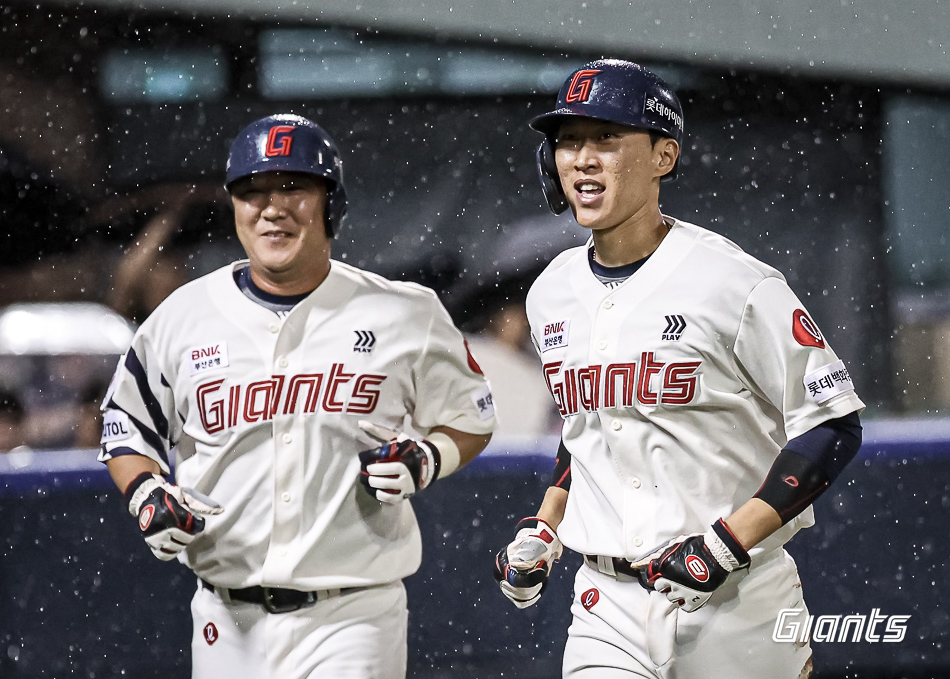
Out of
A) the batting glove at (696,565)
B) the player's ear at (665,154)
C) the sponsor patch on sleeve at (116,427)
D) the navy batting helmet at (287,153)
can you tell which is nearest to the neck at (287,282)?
the navy batting helmet at (287,153)

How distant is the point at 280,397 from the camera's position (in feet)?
7.82

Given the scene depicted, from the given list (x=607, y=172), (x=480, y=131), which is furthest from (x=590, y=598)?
(x=480, y=131)

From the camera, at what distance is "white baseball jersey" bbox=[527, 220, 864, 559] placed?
6.58 feet

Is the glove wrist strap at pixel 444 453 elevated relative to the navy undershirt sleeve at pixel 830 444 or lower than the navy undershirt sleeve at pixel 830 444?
lower

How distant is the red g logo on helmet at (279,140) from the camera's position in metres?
2.38

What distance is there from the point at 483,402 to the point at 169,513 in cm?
74

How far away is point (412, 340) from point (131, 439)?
0.65 m

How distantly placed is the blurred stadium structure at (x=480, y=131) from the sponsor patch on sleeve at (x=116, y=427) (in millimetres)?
3198

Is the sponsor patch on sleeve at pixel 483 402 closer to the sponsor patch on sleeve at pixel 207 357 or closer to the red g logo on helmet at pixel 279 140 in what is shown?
the sponsor patch on sleeve at pixel 207 357

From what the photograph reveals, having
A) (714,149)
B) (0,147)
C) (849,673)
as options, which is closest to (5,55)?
(0,147)

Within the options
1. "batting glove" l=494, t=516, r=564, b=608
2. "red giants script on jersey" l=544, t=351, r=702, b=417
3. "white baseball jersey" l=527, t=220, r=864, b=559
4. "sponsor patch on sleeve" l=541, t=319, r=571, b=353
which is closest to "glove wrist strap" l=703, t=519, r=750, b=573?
"white baseball jersey" l=527, t=220, r=864, b=559

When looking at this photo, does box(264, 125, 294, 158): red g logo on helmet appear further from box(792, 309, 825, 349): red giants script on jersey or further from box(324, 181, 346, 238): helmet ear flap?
box(792, 309, 825, 349): red giants script on jersey

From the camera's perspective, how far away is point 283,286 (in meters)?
2.49

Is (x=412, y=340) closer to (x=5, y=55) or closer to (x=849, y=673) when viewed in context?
(x=849, y=673)
